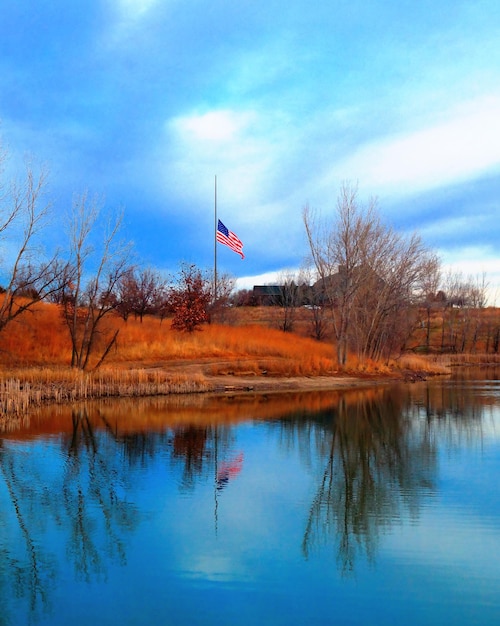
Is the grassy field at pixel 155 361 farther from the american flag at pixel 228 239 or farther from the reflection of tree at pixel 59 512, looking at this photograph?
the reflection of tree at pixel 59 512

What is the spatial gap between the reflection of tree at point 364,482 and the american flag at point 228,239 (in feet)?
73.2

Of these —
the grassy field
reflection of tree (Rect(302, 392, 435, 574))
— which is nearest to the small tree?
the grassy field

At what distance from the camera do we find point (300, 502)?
1080 centimetres

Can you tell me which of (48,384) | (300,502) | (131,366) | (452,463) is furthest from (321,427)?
(131,366)

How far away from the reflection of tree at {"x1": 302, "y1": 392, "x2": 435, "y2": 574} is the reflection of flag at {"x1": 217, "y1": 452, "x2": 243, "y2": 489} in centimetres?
178

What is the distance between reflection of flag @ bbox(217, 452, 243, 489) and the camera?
40.4 feet

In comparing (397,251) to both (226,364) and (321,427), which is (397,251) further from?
(321,427)

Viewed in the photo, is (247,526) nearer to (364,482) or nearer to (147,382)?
(364,482)

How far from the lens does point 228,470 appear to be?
13320 mm

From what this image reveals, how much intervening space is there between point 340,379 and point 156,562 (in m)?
28.2

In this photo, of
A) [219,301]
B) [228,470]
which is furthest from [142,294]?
[228,470]

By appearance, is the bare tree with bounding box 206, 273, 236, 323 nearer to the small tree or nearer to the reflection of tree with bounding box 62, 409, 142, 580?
the small tree

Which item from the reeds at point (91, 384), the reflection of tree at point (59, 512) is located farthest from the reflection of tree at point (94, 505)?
the reeds at point (91, 384)

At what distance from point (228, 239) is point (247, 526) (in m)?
34.0
